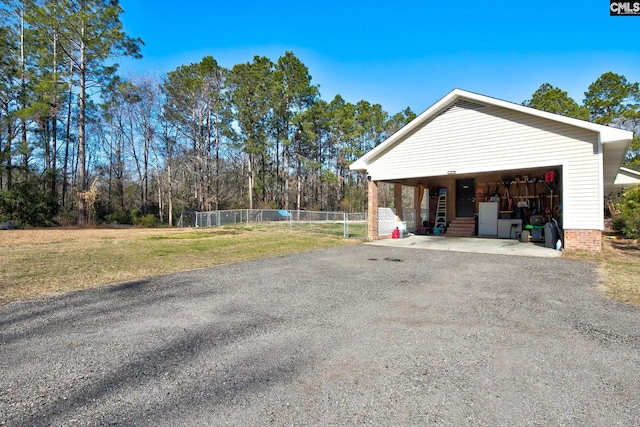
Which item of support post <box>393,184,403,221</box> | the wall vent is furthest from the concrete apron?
the wall vent

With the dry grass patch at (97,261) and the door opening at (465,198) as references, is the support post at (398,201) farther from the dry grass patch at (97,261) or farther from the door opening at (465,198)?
the dry grass patch at (97,261)

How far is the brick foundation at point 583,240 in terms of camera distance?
9375 millimetres

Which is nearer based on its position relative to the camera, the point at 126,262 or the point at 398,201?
the point at 126,262

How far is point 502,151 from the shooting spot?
11.1 m

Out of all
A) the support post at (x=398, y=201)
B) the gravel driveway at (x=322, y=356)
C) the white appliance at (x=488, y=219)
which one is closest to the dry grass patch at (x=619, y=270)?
the gravel driveway at (x=322, y=356)

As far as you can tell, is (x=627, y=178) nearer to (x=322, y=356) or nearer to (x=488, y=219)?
(x=488, y=219)

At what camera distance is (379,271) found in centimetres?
728

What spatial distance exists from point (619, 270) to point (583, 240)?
9.13 feet

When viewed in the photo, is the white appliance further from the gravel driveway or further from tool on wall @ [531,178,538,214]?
the gravel driveway

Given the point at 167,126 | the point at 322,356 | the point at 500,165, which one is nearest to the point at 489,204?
the point at 500,165

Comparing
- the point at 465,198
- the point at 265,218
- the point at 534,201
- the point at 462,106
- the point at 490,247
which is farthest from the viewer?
the point at 265,218

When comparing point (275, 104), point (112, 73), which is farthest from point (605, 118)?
point (112, 73)

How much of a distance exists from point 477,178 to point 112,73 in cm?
2719

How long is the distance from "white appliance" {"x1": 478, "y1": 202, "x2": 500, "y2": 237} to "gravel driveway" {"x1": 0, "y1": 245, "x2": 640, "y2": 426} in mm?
9684
